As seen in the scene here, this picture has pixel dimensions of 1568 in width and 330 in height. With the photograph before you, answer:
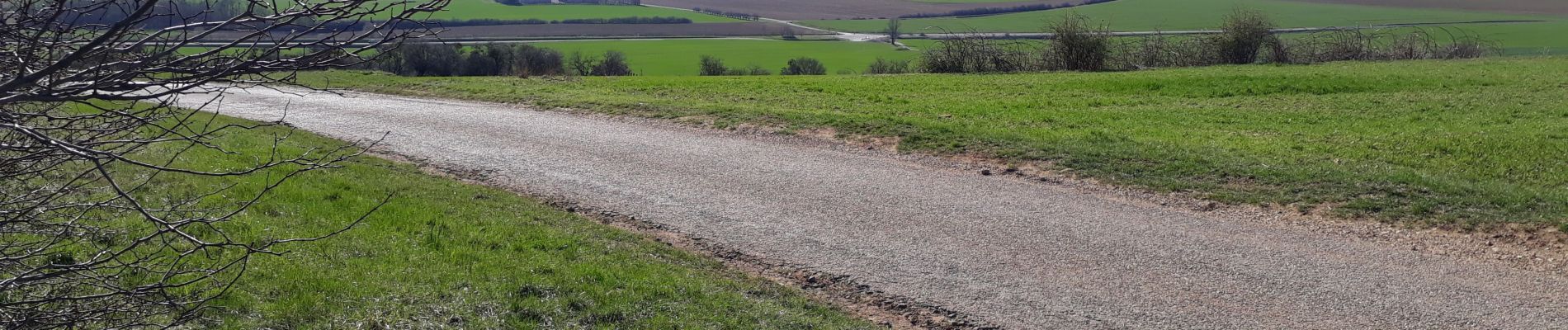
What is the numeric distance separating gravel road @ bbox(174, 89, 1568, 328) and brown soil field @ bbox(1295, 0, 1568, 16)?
228 feet

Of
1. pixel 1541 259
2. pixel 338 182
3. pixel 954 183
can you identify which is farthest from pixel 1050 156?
pixel 338 182

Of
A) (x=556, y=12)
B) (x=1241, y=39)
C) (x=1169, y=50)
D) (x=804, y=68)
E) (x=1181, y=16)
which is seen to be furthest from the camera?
(x=1181, y=16)

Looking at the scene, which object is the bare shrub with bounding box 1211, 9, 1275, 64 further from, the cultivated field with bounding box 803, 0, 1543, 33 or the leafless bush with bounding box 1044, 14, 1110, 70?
the cultivated field with bounding box 803, 0, 1543, 33

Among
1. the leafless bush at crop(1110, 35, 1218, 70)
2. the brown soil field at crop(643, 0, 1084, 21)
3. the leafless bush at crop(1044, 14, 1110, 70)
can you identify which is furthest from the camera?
the brown soil field at crop(643, 0, 1084, 21)

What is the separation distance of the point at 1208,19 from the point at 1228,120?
205 feet

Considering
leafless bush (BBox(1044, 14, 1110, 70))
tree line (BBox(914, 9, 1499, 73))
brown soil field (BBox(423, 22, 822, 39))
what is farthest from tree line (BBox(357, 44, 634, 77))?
brown soil field (BBox(423, 22, 822, 39))

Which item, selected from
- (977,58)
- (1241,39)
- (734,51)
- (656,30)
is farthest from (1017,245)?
(656,30)

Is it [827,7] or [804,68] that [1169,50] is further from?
[827,7]

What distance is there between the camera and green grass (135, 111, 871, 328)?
6246mm

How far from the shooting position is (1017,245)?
8.30 m

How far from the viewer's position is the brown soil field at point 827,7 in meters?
89.7

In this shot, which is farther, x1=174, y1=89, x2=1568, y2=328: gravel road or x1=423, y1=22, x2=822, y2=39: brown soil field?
x1=423, y1=22, x2=822, y2=39: brown soil field

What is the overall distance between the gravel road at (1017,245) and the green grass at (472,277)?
93 centimetres

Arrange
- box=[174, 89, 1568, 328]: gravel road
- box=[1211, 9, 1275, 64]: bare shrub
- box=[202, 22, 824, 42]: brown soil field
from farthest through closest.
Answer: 1. box=[202, 22, 824, 42]: brown soil field
2. box=[1211, 9, 1275, 64]: bare shrub
3. box=[174, 89, 1568, 328]: gravel road
